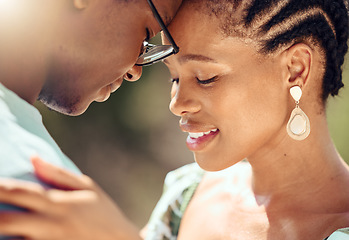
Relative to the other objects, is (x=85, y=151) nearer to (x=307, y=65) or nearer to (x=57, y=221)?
(x=307, y=65)

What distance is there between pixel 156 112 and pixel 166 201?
278 cm

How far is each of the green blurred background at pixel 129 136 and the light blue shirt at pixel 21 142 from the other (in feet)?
12.6

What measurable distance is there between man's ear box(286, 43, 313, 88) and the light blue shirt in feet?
3.12

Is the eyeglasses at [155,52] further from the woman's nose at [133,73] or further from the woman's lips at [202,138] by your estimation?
the woman's lips at [202,138]

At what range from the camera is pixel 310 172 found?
1.72 m

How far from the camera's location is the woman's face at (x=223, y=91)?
163 cm

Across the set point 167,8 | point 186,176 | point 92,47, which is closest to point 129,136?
point 186,176

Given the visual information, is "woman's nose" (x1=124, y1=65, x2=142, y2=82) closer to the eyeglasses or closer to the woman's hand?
the eyeglasses

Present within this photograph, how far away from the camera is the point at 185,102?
1.69m

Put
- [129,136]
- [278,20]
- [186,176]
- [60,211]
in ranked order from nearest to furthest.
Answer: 1. [60,211]
2. [278,20]
3. [186,176]
4. [129,136]

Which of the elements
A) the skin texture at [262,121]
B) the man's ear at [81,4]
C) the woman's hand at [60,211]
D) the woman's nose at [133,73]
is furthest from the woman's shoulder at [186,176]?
the woman's hand at [60,211]

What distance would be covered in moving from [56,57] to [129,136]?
3670mm

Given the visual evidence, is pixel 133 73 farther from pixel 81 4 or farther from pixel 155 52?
pixel 81 4

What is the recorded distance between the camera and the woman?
1627 mm
